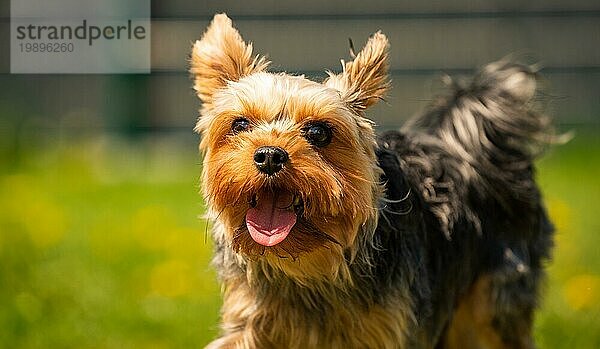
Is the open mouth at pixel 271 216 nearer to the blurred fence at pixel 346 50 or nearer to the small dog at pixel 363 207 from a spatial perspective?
the small dog at pixel 363 207

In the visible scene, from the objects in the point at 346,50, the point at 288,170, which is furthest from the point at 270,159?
the point at 346,50

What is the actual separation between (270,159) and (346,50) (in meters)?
4.69

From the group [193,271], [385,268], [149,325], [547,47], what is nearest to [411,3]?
[547,47]

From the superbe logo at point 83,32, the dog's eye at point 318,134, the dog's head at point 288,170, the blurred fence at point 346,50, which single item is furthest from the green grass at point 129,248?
the dog's eye at point 318,134

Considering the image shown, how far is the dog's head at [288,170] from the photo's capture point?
10.5 feet

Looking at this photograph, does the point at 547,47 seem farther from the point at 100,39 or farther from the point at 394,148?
the point at 394,148

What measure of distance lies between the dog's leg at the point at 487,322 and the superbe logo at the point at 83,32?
3.43 m

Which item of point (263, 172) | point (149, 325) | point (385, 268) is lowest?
point (149, 325)

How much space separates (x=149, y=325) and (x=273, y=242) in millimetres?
1976

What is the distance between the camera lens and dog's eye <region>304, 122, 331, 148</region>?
3.26 metres

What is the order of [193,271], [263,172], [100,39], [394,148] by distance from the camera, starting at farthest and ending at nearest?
[100,39], [193,271], [394,148], [263,172]

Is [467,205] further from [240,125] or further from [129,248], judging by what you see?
[129,248]

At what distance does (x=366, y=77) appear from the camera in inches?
141

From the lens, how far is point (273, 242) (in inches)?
129
